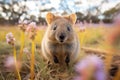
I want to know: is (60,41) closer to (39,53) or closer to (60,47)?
(60,47)

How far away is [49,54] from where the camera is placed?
2650 millimetres

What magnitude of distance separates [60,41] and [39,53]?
210 millimetres

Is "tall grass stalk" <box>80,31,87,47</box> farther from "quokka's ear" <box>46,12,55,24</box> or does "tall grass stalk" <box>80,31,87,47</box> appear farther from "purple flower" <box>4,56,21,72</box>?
A: "purple flower" <box>4,56,21,72</box>

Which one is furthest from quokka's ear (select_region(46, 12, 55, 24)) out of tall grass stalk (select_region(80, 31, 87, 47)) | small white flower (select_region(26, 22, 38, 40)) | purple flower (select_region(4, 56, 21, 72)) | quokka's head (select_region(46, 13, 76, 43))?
purple flower (select_region(4, 56, 21, 72))

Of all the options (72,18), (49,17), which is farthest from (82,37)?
(49,17)

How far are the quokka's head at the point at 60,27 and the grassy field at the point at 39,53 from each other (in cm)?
7

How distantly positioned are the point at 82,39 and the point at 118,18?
Answer: 308 mm

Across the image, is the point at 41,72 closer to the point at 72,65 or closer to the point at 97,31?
the point at 72,65

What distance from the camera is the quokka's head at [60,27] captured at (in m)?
2.53

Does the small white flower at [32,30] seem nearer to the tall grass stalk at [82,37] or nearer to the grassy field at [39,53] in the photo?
the grassy field at [39,53]

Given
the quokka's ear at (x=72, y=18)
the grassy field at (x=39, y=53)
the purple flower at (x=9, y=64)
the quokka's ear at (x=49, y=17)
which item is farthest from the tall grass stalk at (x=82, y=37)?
the purple flower at (x=9, y=64)

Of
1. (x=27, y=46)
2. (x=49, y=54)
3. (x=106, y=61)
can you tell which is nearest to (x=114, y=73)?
(x=106, y=61)

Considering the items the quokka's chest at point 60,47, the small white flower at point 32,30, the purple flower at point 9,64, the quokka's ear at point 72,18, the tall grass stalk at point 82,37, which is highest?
the quokka's ear at point 72,18

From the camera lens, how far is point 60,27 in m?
2.55
